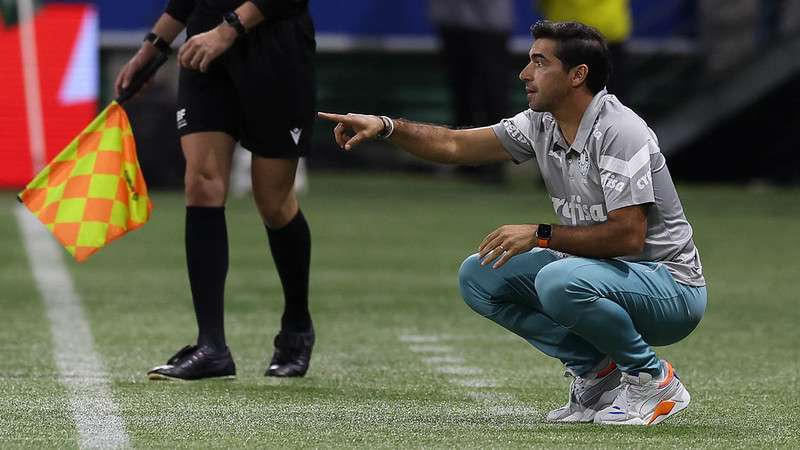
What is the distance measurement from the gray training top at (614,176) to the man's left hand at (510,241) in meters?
0.24

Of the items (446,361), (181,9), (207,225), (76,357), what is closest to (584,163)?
(207,225)

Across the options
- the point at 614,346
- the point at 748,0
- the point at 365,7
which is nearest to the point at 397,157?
the point at 365,7

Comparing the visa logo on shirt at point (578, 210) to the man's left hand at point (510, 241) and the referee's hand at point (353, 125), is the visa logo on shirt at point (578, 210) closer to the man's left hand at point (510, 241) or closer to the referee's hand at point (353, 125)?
the man's left hand at point (510, 241)

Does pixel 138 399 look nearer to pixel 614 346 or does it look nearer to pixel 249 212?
pixel 614 346

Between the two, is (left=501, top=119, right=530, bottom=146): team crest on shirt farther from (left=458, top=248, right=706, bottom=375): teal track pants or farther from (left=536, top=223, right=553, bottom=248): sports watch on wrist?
(left=536, top=223, right=553, bottom=248): sports watch on wrist

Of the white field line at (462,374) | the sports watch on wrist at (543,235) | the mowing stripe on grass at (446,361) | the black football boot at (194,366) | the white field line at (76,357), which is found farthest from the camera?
the mowing stripe on grass at (446,361)

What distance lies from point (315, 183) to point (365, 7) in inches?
130

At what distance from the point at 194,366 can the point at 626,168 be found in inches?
69.9

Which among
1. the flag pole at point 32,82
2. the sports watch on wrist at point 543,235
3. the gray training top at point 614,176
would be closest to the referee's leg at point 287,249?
the gray training top at point 614,176

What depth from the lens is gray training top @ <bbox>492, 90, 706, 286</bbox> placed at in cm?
541

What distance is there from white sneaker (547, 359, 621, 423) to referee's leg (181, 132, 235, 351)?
1.38 m

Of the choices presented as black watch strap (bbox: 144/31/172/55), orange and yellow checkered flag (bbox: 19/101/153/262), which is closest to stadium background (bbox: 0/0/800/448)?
orange and yellow checkered flag (bbox: 19/101/153/262)

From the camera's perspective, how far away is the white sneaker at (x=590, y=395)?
18.5 feet

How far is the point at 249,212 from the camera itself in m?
15.0
